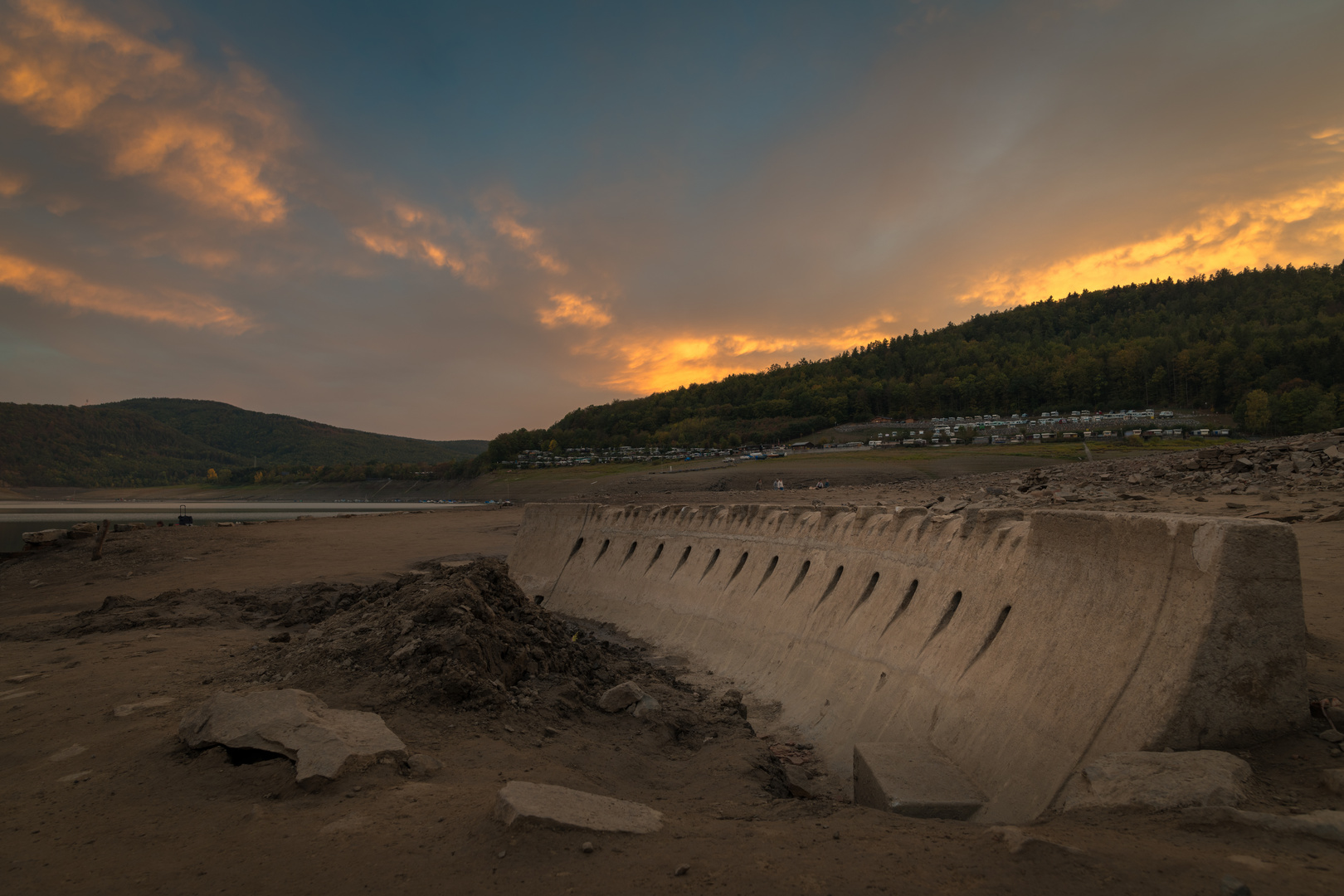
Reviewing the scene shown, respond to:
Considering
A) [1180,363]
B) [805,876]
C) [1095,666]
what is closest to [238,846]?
[805,876]

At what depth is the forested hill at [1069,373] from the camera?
75.6 metres

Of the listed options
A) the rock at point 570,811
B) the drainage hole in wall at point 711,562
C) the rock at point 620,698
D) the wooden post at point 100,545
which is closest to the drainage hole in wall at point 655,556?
the drainage hole in wall at point 711,562

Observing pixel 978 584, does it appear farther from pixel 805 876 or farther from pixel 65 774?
pixel 65 774

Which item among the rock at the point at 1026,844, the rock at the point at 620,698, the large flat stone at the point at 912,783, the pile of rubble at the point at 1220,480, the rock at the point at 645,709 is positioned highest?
the pile of rubble at the point at 1220,480

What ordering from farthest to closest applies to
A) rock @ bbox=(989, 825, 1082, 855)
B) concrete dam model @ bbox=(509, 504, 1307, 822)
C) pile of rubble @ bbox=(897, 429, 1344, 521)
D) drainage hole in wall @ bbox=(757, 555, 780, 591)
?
pile of rubble @ bbox=(897, 429, 1344, 521) < drainage hole in wall @ bbox=(757, 555, 780, 591) < concrete dam model @ bbox=(509, 504, 1307, 822) < rock @ bbox=(989, 825, 1082, 855)

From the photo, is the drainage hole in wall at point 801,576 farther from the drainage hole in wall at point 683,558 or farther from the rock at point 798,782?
the drainage hole in wall at point 683,558

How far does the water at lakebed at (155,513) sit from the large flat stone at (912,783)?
6332 cm

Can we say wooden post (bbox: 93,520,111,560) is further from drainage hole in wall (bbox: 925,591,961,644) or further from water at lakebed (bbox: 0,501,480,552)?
drainage hole in wall (bbox: 925,591,961,644)

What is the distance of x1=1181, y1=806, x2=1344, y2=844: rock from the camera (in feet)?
13.3

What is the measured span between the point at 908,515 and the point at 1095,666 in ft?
17.7

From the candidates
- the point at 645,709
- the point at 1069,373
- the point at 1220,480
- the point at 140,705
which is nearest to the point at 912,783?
the point at 645,709

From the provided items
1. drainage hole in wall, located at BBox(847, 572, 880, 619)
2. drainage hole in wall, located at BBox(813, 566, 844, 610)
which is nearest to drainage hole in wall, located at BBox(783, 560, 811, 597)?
drainage hole in wall, located at BBox(813, 566, 844, 610)

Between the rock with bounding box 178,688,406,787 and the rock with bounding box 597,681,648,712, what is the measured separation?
3.70 metres

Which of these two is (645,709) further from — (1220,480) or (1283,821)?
(1220,480)
